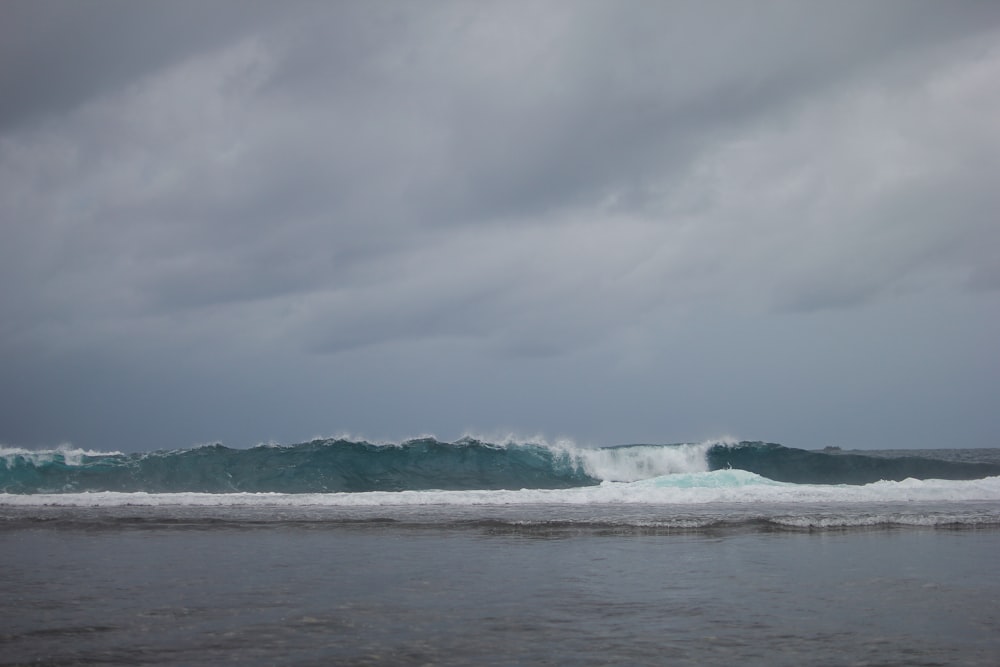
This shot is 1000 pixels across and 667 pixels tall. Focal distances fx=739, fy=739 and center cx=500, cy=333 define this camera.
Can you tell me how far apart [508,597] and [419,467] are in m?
27.0

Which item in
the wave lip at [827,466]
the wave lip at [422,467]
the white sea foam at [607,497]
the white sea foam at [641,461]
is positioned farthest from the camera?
the white sea foam at [641,461]

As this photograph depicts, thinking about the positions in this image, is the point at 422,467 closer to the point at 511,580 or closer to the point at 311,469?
the point at 311,469

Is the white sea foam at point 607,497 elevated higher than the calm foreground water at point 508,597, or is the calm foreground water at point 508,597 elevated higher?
the calm foreground water at point 508,597

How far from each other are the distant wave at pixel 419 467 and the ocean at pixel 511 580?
10.1 metres

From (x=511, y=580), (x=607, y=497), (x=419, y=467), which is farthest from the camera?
(x=419, y=467)

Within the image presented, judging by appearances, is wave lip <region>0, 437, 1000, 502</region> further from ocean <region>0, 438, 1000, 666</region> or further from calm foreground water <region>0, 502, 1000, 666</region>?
calm foreground water <region>0, 502, 1000, 666</region>

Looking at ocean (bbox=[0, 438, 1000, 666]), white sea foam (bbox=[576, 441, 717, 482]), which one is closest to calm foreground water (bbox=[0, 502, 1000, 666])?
ocean (bbox=[0, 438, 1000, 666])

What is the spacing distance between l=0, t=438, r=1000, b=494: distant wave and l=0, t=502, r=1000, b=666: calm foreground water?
1873 cm

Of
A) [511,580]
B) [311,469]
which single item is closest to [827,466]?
[311,469]

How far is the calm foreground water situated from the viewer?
5.29 m

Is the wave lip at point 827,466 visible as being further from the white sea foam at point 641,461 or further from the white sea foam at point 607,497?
the white sea foam at point 607,497

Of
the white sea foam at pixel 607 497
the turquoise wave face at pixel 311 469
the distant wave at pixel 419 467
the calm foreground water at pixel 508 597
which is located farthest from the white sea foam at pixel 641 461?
the calm foreground water at pixel 508 597

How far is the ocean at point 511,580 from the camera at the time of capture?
539cm

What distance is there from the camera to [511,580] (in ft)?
27.0
